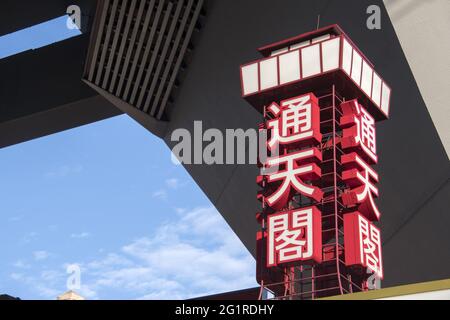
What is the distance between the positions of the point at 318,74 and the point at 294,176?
2606 mm

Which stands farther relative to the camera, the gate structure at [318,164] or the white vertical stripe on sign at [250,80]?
the white vertical stripe on sign at [250,80]

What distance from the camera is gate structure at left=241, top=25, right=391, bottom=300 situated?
1433 cm

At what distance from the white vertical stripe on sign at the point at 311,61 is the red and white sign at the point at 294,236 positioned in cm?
348

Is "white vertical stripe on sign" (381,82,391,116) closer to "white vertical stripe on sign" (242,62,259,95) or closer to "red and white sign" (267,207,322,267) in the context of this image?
"white vertical stripe on sign" (242,62,259,95)

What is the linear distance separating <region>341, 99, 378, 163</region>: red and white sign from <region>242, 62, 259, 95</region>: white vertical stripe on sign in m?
2.03

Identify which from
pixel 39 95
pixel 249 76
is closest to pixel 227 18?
pixel 249 76

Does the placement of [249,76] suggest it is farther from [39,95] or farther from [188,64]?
[39,95]

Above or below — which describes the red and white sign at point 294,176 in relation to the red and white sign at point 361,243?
above

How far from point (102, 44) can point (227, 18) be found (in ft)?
24.2

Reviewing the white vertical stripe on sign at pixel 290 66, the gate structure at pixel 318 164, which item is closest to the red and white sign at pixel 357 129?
the gate structure at pixel 318 164

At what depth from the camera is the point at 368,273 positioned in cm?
1451

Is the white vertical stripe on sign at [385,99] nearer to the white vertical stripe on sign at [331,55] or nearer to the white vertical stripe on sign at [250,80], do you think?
the white vertical stripe on sign at [331,55]

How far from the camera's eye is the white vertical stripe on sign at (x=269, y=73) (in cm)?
1691

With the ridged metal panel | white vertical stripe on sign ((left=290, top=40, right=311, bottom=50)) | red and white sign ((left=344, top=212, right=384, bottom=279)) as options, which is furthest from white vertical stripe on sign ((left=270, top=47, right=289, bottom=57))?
the ridged metal panel
